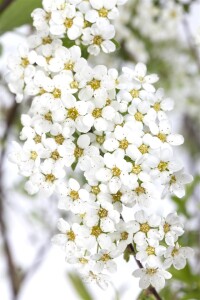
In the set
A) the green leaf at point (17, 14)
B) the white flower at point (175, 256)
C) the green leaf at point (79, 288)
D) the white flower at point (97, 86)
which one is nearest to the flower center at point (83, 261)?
the white flower at point (175, 256)

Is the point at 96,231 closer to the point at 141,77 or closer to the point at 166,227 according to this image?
the point at 166,227

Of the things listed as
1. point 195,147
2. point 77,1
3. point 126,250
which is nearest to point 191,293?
point 126,250

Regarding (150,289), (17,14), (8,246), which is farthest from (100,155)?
(8,246)

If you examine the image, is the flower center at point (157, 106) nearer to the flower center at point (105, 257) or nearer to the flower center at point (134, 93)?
the flower center at point (134, 93)

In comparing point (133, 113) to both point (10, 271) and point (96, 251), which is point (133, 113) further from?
point (10, 271)

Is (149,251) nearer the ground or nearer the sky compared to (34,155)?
nearer the ground

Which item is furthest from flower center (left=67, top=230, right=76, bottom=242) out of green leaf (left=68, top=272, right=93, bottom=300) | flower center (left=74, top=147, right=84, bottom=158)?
green leaf (left=68, top=272, right=93, bottom=300)
